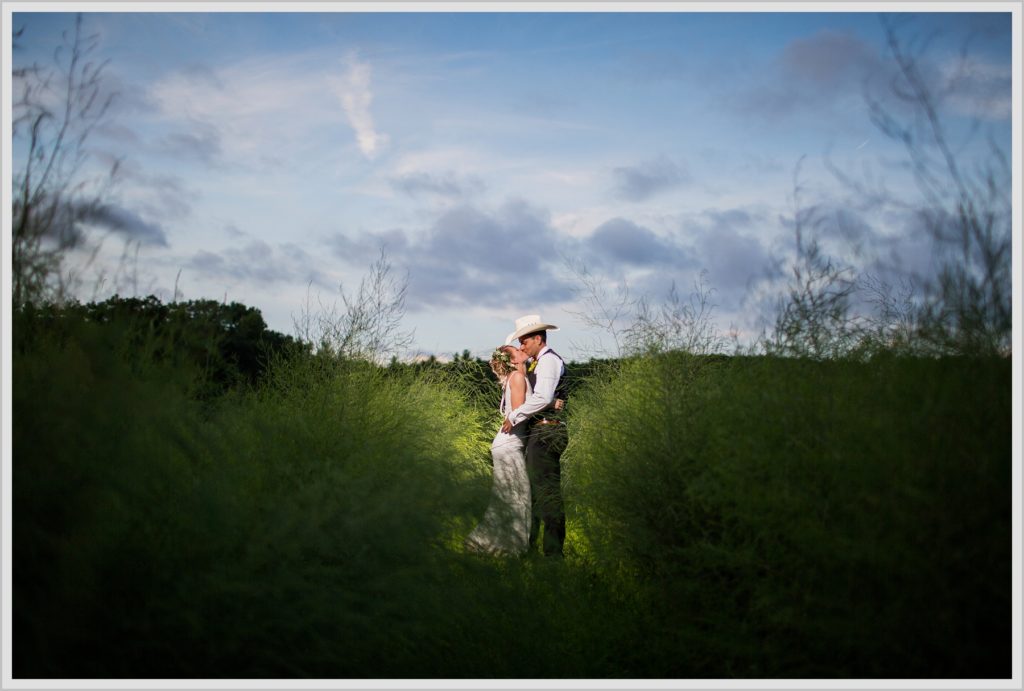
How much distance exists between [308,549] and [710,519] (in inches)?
89.5

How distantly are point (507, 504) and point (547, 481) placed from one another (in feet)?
5.49

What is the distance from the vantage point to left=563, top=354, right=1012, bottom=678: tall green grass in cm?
289

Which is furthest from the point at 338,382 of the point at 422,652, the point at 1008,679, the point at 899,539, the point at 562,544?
the point at 1008,679

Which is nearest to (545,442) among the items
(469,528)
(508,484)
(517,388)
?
(517,388)

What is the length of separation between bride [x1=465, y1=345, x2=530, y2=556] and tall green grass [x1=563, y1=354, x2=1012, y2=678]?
29.5 inches

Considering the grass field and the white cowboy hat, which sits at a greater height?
the white cowboy hat

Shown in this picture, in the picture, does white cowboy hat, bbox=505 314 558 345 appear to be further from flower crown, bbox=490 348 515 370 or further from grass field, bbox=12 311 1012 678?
grass field, bbox=12 311 1012 678

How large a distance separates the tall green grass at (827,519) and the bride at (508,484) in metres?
0.75

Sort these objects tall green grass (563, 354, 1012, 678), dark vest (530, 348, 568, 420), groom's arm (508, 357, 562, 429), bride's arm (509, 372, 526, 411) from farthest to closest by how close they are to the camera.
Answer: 1. bride's arm (509, 372, 526, 411)
2. dark vest (530, 348, 568, 420)
3. groom's arm (508, 357, 562, 429)
4. tall green grass (563, 354, 1012, 678)

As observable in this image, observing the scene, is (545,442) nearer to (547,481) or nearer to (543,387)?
(547,481)

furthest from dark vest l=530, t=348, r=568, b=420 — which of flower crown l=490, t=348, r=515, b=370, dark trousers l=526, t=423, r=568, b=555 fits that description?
flower crown l=490, t=348, r=515, b=370

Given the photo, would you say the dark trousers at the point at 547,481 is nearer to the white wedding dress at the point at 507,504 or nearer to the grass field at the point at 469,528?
the white wedding dress at the point at 507,504

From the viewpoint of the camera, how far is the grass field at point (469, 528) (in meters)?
2.93

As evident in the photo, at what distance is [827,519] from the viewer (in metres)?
3.27
